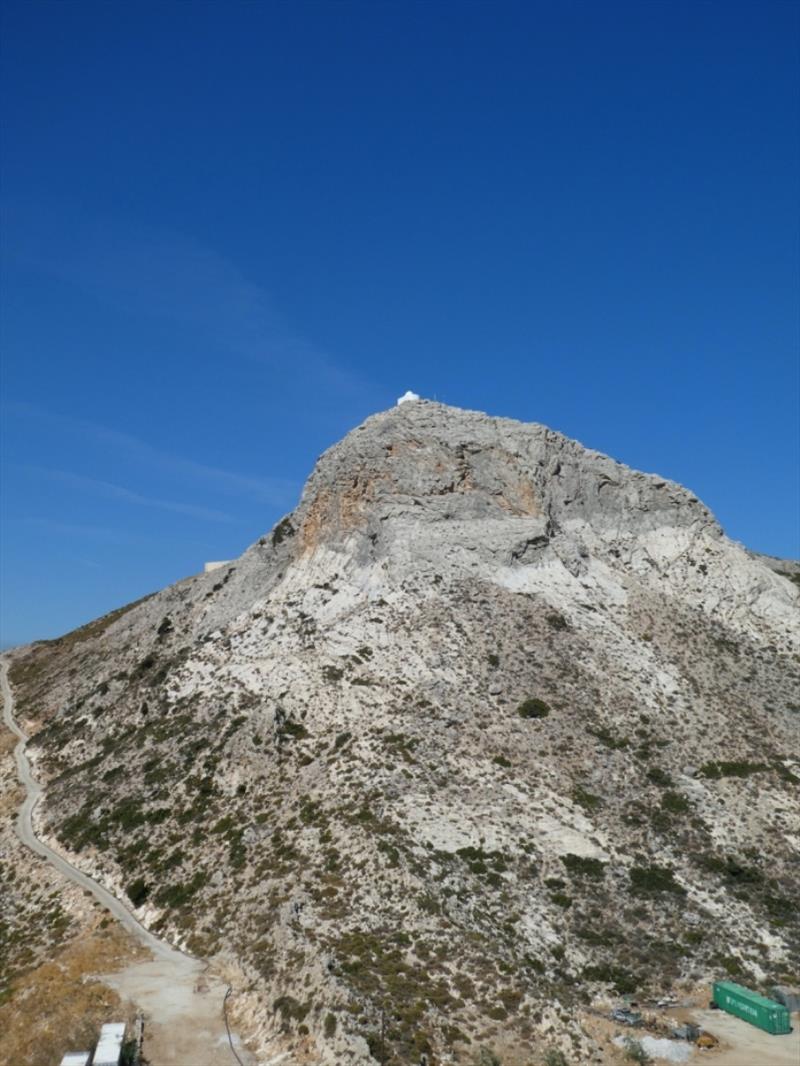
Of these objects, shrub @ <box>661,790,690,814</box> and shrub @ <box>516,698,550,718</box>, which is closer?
shrub @ <box>661,790,690,814</box>

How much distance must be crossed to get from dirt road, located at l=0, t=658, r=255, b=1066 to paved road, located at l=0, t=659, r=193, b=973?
5 cm

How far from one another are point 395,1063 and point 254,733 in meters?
27.3

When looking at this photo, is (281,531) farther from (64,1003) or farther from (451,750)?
(64,1003)

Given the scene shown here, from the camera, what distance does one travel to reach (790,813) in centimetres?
4712

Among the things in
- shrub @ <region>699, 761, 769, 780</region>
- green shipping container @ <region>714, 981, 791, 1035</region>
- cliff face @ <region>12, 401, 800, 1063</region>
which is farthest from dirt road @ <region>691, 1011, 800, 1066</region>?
shrub @ <region>699, 761, 769, 780</region>

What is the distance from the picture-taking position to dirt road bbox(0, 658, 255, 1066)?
1220 inches

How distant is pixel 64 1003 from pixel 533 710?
104 ft

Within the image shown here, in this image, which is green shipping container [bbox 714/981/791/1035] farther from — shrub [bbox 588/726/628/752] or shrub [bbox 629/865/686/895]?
shrub [bbox 588/726/628/752]

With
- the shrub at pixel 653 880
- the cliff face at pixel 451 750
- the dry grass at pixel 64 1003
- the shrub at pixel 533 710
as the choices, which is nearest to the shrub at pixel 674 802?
the cliff face at pixel 451 750

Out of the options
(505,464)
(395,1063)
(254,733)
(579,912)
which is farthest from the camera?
(505,464)

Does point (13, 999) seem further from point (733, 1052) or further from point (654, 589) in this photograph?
point (654, 589)

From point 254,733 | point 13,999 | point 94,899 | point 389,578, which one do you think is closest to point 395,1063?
point 13,999

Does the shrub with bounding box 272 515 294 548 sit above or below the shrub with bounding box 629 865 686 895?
above

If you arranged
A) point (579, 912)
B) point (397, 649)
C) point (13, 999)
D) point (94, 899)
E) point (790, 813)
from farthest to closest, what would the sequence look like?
point (397, 649)
point (790, 813)
point (94, 899)
point (579, 912)
point (13, 999)
